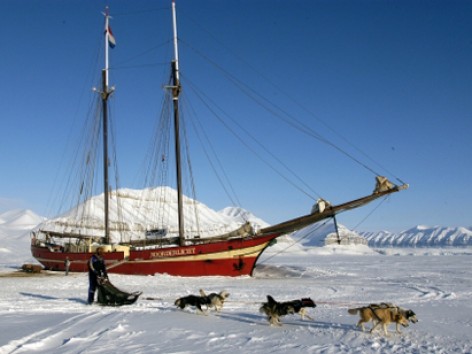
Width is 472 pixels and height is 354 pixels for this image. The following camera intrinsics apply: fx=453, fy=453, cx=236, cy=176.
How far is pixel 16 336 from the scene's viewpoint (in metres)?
7.57

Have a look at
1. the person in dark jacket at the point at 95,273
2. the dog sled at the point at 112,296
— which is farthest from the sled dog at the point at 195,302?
the person in dark jacket at the point at 95,273

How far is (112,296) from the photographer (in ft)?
37.8

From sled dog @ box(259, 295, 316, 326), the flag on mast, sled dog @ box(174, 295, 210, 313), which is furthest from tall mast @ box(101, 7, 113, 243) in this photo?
sled dog @ box(259, 295, 316, 326)

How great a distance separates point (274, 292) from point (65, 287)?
Result: 8397 mm

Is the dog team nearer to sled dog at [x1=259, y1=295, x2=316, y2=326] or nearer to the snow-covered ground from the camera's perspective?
sled dog at [x1=259, y1=295, x2=316, y2=326]

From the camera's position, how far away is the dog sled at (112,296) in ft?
37.5

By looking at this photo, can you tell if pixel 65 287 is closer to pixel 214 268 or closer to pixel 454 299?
pixel 214 268

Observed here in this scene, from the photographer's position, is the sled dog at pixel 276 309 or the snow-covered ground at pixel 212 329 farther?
the sled dog at pixel 276 309

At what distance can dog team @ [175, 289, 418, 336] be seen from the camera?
7395 millimetres

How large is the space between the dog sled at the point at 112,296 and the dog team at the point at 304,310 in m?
1.66

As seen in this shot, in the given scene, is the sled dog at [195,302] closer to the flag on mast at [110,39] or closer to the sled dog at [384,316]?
the sled dog at [384,316]

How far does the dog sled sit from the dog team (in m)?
1.66

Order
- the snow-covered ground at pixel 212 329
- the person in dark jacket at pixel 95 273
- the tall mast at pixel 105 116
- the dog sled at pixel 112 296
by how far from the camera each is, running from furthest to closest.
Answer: the tall mast at pixel 105 116 → the person in dark jacket at pixel 95 273 → the dog sled at pixel 112 296 → the snow-covered ground at pixel 212 329

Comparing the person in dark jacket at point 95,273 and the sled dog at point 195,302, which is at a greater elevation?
the person in dark jacket at point 95,273
